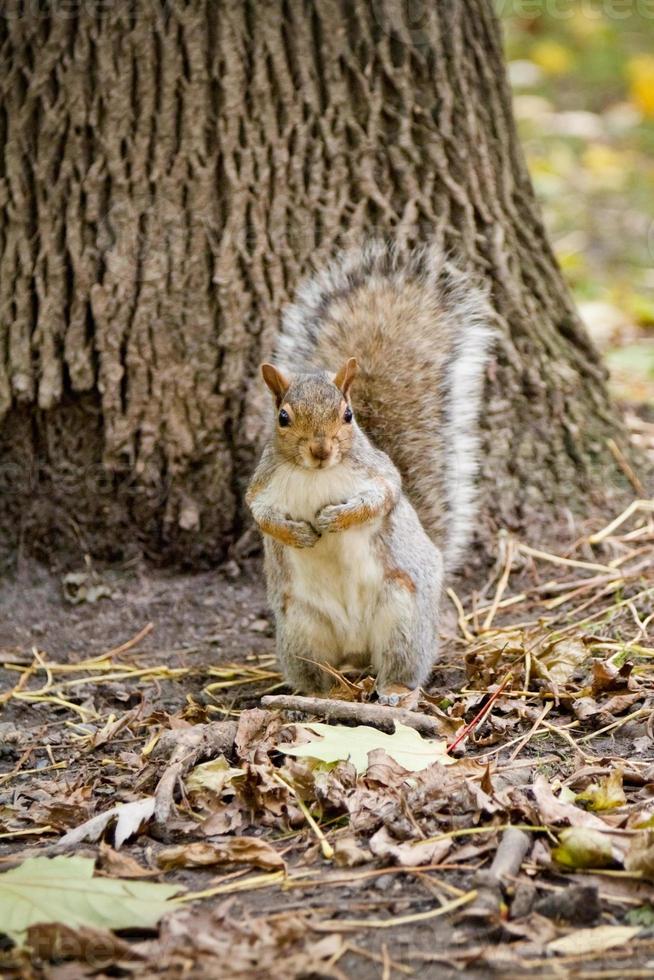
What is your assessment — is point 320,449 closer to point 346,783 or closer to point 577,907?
point 346,783

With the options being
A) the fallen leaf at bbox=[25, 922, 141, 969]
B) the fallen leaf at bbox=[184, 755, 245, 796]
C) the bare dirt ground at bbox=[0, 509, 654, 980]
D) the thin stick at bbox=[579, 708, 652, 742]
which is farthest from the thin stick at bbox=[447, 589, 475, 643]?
the fallen leaf at bbox=[25, 922, 141, 969]

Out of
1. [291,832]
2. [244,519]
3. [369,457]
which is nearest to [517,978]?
[291,832]

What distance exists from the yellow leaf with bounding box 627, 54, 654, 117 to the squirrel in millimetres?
5464

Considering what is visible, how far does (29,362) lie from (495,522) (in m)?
1.38

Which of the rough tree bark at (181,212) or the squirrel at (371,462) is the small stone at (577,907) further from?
the rough tree bark at (181,212)

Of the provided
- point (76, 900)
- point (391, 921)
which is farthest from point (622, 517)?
point (76, 900)

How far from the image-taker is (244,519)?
3.15 metres

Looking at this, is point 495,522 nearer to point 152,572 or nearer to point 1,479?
point 152,572

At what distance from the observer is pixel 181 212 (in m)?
3.04

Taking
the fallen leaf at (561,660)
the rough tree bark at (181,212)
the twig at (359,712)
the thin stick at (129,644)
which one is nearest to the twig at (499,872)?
the twig at (359,712)

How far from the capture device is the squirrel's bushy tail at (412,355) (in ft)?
9.04

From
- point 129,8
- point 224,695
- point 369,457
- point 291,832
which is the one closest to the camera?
point 291,832

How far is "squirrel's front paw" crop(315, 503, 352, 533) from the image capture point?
2.40m

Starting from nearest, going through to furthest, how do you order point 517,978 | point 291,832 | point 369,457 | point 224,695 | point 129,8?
point 517,978 < point 291,832 < point 369,457 < point 224,695 < point 129,8
